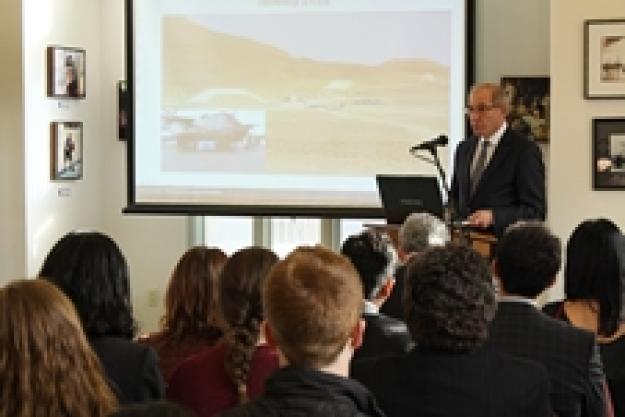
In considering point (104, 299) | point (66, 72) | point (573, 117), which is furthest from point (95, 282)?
point (66, 72)

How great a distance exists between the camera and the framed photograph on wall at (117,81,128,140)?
8.24m

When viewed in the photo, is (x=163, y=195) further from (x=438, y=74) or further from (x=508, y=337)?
(x=508, y=337)

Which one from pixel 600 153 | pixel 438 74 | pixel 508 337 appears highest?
pixel 438 74

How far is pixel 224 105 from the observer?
7.61 metres

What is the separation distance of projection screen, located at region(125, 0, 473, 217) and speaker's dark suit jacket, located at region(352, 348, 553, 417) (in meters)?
4.78

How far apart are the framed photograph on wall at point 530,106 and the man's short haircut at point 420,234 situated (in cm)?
286

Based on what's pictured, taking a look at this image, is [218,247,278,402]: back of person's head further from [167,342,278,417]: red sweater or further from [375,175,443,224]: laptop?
[375,175,443,224]: laptop

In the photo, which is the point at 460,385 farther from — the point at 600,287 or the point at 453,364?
the point at 600,287

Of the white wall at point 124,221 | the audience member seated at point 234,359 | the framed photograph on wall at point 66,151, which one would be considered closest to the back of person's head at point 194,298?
the audience member seated at point 234,359

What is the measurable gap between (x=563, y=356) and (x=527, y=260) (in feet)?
1.19

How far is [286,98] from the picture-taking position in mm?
7488

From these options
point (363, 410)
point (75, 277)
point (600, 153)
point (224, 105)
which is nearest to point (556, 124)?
point (600, 153)

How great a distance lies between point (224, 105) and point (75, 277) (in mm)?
4809

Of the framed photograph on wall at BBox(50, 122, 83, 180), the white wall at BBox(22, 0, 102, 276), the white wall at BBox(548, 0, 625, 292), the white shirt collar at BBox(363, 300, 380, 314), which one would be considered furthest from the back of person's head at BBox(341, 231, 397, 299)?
the framed photograph on wall at BBox(50, 122, 83, 180)
